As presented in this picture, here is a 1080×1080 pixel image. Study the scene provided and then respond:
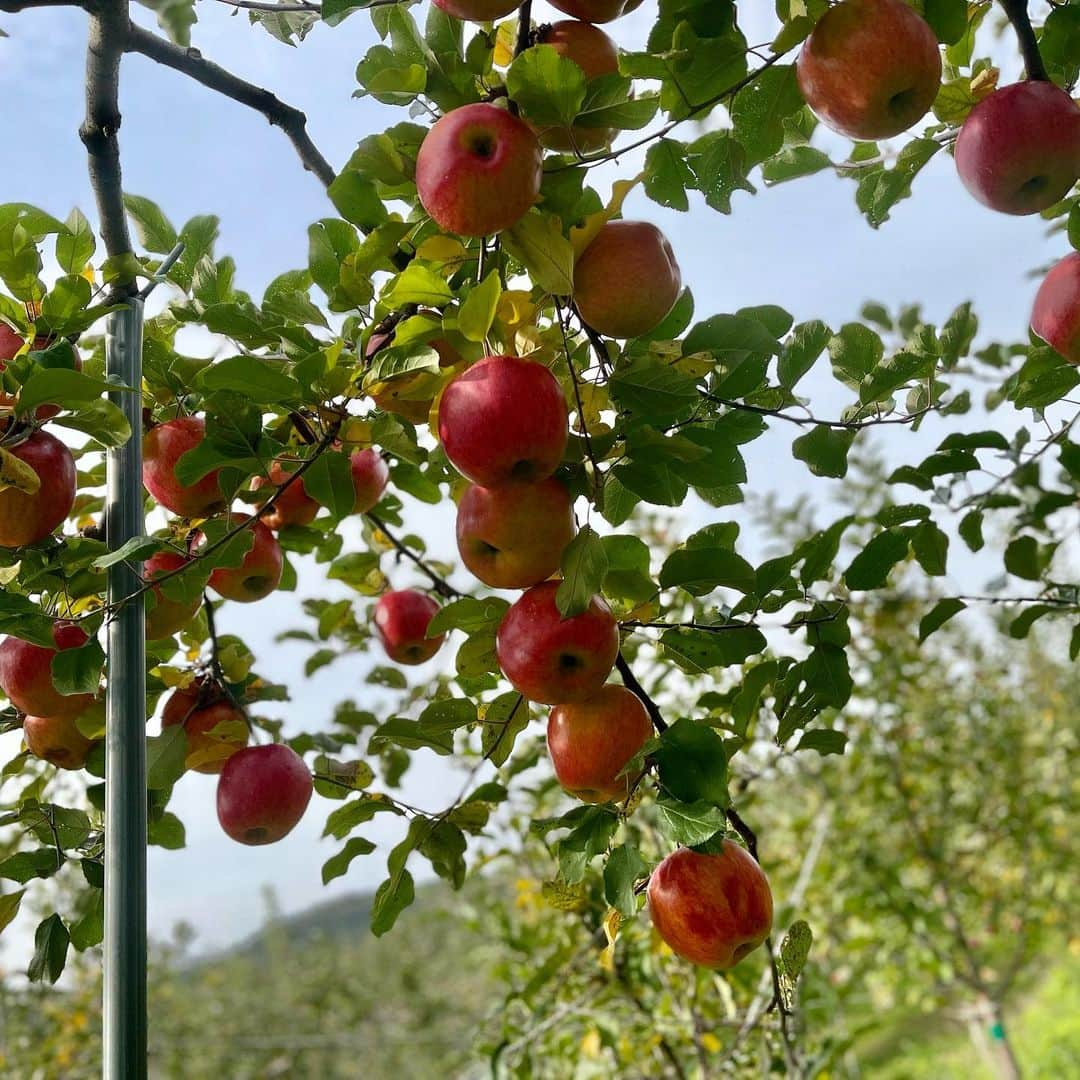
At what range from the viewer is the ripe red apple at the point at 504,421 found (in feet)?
2.49

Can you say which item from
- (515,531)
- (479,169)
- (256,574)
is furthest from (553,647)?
(256,574)

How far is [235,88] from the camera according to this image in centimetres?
107

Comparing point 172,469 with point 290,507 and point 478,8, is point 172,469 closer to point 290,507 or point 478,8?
point 290,507

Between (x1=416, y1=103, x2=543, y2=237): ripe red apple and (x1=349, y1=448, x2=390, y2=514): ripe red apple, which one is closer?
(x1=416, y1=103, x2=543, y2=237): ripe red apple

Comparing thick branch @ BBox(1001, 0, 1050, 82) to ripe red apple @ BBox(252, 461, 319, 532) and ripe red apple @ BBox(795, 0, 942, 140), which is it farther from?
ripe red apple @ BBox(252, 461, 319, 532)

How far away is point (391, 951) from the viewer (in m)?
9.95

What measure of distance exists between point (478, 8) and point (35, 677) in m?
0.75

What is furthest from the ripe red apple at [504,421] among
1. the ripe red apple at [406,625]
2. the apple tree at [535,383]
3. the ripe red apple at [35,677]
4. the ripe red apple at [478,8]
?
the ripe red apple at [406,625]

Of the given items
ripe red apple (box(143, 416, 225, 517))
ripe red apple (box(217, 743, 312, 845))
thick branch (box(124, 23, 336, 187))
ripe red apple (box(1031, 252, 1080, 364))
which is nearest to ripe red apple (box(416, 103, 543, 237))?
thick branch (box(124, 23, 336, 187))

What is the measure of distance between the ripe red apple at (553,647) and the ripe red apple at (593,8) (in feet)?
1.55

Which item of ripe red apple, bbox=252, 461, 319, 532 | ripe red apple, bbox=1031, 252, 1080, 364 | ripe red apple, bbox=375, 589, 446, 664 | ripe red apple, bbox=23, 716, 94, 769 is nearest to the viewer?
ripe red apple, bbox=1031, 252, 1080, 364

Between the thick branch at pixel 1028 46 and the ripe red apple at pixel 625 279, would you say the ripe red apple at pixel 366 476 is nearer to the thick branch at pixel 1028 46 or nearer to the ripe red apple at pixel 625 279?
the ripe red apple at pixel 625 279

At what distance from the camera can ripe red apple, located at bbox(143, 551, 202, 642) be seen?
3.36 ft

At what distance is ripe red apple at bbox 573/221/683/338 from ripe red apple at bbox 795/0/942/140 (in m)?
0.17
